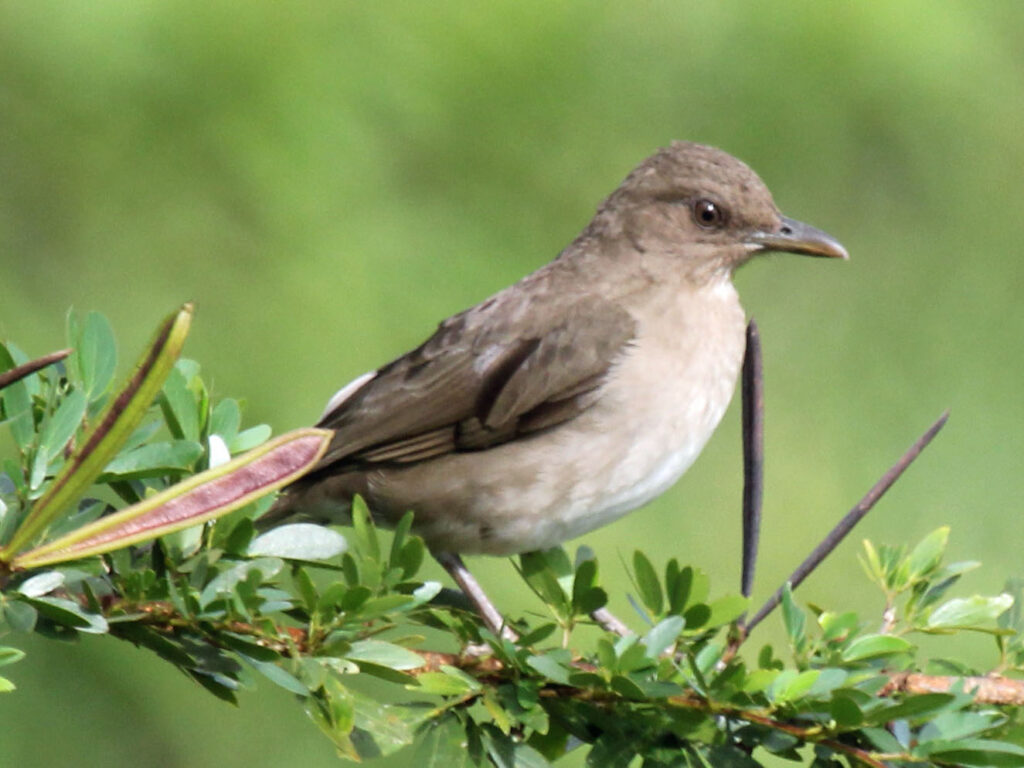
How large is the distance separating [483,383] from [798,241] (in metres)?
0.58

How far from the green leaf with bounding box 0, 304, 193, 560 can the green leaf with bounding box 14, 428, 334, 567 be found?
29 millimetres

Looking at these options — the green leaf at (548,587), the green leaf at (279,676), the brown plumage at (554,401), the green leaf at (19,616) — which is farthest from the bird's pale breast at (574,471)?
the green leaf at (19,616)

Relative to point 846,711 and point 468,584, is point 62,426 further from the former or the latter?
point 468,584

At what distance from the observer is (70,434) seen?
1232 millimetres

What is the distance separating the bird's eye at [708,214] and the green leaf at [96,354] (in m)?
1.56

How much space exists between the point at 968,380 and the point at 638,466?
632mm

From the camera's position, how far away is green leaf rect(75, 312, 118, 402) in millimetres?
1341

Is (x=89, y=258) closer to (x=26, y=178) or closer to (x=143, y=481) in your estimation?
(x=26, y=178)

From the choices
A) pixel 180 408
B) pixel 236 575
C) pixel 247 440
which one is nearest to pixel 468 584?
pixel 247 440

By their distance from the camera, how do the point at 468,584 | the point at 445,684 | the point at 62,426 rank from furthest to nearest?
1. the point at 468,584
2. the point at 445,684
3. the point at 62,426

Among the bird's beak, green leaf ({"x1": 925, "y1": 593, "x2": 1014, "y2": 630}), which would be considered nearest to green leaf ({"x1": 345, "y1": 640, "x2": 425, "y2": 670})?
green leaf ({"x1": 925, "y1": 593, "x2": 1014, "y2": 630})

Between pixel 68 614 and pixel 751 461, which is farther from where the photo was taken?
pixel 751 461

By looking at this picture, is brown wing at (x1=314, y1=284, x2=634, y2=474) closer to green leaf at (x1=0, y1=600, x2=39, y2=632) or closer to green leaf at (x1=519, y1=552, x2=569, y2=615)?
green leaf at (x1=519, y1=552, x2=569, y2=615)

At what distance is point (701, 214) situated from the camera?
2744mm
